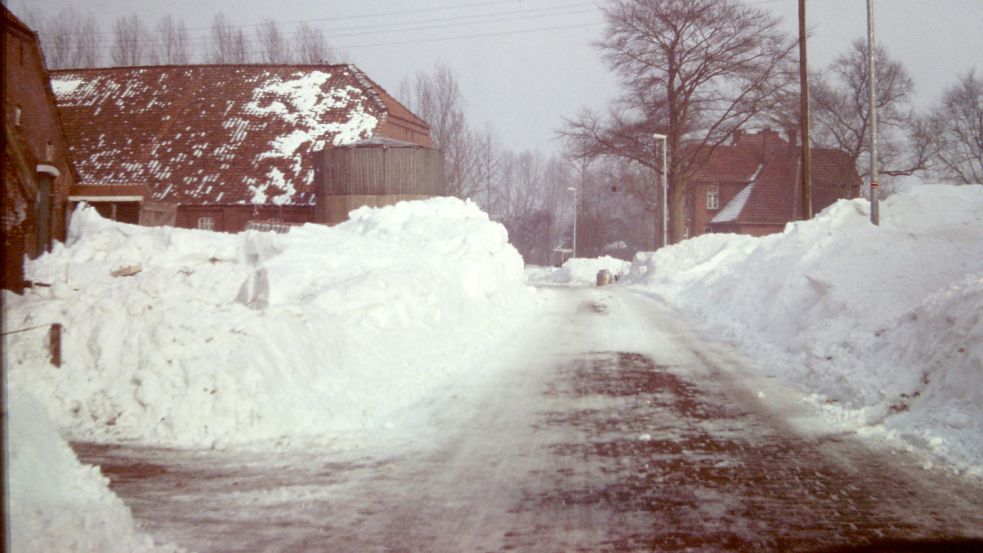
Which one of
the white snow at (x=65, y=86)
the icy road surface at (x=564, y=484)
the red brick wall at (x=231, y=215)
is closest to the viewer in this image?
the icy road surface at (x=564, y=484)

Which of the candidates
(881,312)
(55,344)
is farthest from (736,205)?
(55,344)

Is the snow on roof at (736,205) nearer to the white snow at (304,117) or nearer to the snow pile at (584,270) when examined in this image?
the snow pile at (584,270)

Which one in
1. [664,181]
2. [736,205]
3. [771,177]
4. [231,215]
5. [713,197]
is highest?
[771,177]

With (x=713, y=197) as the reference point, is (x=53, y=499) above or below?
below

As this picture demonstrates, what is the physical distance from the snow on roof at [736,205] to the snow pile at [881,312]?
43.2m

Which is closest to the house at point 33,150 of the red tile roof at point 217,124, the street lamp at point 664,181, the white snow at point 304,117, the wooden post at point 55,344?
the wooden post at point 55,344

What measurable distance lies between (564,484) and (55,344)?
19.2ft

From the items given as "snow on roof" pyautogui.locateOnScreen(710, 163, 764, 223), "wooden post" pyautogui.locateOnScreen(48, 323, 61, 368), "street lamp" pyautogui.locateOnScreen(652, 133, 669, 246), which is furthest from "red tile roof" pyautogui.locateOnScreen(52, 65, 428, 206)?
"snow on roof" pyautogui.locateOnScreen(710, 163, 764, 223)

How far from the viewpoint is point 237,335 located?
390 inches

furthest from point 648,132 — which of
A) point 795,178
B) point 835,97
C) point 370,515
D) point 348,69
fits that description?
point 370,515

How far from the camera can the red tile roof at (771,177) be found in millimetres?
59062

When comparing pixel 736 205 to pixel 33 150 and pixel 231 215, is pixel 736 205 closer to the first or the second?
pixel 231 215

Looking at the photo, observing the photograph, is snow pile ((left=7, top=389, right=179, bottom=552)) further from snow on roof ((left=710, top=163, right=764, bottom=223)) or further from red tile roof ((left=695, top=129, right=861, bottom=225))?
snow on roof ((left=710, top=163, right=764, bottom=223))

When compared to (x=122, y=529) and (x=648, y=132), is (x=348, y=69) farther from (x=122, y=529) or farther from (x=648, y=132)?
(x=122, y=529)
